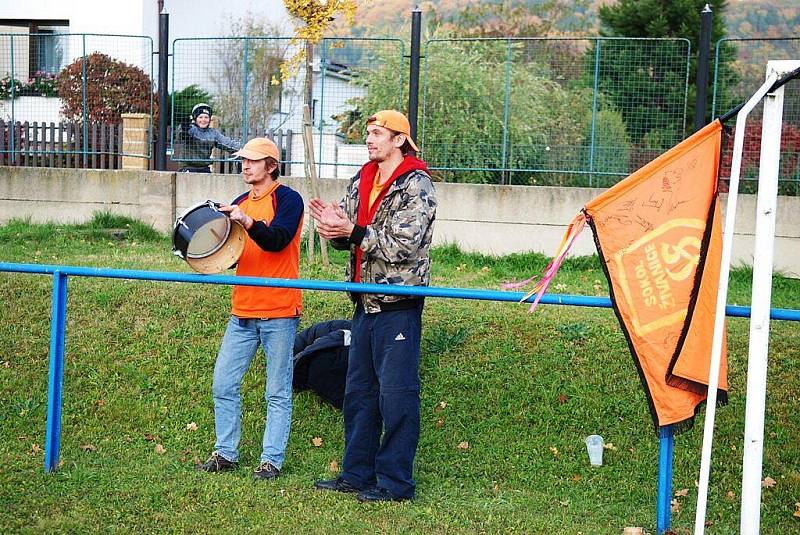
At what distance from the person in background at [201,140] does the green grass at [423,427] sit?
3.45 metres

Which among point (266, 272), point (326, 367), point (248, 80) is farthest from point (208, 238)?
point (248, 80)

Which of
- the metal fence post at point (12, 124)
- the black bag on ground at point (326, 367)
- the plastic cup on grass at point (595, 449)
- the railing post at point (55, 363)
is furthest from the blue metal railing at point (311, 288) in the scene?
the metal fence post at point (12, 124)

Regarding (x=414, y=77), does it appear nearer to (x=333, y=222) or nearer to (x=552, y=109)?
(x=552, y=109)

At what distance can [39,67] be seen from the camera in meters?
15.4

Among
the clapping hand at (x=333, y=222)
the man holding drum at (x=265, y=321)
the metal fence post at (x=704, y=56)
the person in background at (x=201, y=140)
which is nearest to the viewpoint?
the clapping hand at (x=333, y=222)

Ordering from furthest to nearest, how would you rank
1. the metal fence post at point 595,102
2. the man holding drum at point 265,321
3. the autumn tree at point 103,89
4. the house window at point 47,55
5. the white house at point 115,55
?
the house window at point 47,55, the autumn tree at point 103,89, the white house at point 115,55, the metal fence post at point 595,102, the man holding drum at point 265,321

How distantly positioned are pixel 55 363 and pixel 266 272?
1.22m

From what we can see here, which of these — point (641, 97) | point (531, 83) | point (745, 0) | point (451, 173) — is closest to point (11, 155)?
point (451, 173)

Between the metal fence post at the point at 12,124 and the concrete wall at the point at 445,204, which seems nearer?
the concrete wall at the point at 445,204

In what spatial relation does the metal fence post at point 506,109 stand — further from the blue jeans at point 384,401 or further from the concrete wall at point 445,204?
the blue jeans at point 384,401

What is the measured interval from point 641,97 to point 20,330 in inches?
262

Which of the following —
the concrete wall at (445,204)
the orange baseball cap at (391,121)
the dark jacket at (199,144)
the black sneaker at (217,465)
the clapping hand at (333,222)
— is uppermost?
the orange baseball cap at (391,121)

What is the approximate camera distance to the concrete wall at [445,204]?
430 inches

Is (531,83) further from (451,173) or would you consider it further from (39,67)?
(39,67)
